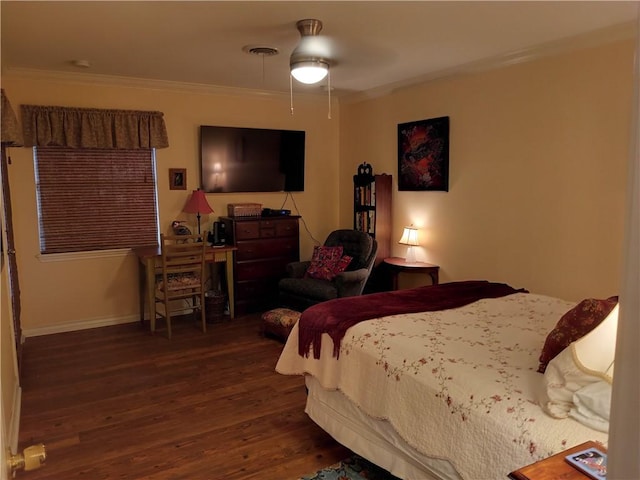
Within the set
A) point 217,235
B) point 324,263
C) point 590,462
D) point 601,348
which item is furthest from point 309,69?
point 590,462

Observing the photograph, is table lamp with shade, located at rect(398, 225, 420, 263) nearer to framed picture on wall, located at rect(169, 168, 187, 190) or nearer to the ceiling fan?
the ceiling fan

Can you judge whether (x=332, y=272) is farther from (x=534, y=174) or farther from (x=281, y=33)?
(x=281, y=33)

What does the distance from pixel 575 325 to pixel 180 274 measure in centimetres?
393

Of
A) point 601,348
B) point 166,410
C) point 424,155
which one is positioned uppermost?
point 424,155

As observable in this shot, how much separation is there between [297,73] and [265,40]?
43cm

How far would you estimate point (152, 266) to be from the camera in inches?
184

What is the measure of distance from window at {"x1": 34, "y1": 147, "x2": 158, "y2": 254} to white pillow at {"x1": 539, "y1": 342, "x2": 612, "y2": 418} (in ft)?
14.5

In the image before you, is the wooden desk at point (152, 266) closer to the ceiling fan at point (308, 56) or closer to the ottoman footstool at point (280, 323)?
the ottoman footstool at point (280, 323)

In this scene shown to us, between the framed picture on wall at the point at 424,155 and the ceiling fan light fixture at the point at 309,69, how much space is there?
1.80 meters

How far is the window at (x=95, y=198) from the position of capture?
4.70m

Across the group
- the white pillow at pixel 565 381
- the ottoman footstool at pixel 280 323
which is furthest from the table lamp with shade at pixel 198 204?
the white pillow at pixel 565 381

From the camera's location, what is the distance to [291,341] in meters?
2.94

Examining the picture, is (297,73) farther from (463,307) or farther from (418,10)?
(463,307)

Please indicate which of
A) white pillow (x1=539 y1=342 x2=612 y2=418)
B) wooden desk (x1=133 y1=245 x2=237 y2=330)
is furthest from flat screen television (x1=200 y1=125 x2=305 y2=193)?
white pillow (x1=539 y1=342 x2=612 y2=418)
